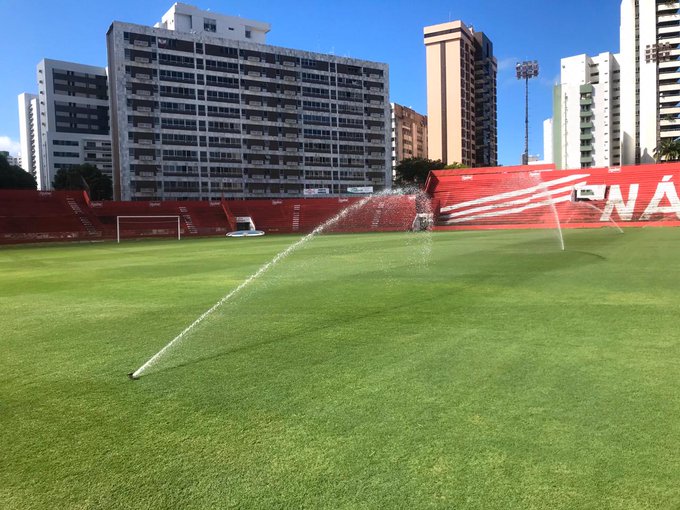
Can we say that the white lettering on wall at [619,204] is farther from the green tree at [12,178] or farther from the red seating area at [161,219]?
the green tree at [12,178]

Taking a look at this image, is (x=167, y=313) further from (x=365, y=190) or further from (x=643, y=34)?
(x=643, y=34)

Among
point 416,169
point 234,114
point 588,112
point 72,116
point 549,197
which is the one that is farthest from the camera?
point 72,116

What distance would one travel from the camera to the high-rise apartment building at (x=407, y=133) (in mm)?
151500

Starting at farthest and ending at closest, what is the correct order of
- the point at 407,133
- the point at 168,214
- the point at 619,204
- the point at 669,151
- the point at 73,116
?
the point at 407,133
the point at 73,116
the point at 669,151
the point at 168,214
the point at 619,204

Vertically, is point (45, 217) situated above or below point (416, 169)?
below

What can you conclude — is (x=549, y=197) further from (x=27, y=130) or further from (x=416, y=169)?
(x=27, y=130)

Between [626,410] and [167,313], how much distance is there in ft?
21.7

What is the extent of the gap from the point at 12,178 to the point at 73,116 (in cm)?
4153

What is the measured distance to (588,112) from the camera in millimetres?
119562

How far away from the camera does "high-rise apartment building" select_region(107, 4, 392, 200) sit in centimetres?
8794

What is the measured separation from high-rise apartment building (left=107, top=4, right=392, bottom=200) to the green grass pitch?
87.6 metres

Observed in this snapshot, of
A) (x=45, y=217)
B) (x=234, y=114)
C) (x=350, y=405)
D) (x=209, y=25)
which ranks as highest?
(x=209, y=25)

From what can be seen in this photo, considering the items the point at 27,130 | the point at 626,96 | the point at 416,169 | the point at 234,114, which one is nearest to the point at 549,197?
the point at 416,169

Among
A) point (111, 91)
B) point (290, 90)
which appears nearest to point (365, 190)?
point (290, 90)
